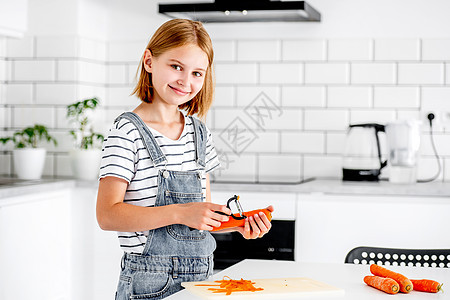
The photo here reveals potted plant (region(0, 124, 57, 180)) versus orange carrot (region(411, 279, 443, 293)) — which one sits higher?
potted plant (region(0, 124, 57, 180))

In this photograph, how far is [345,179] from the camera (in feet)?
8.95

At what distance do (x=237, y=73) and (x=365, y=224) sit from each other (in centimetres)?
102

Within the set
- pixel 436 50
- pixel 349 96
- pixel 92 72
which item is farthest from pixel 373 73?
pixel 92 72

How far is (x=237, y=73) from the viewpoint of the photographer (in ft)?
9.88

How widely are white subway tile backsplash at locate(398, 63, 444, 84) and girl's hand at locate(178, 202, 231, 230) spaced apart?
1852mm

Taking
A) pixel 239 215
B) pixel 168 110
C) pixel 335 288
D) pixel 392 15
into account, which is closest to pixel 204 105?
pixel 168 110

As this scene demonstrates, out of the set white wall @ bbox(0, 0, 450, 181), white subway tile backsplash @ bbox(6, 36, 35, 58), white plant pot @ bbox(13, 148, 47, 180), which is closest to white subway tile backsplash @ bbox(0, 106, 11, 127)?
white wall @ bbox(0, 0, 450, 181)

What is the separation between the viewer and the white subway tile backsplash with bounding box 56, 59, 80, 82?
294 cm

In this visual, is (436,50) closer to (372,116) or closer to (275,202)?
(372,116)

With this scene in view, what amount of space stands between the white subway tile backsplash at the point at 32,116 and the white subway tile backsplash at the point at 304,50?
3.78 feet

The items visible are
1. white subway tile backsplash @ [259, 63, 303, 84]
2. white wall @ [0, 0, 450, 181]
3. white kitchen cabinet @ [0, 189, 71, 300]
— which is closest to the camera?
white kitchen cabinet @ [0, 189, 71, 300]

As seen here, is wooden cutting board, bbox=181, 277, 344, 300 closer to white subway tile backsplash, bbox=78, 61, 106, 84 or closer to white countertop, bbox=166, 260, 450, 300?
white countertop, bbox=166, 260, 450, 300

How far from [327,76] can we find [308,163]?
42 cm

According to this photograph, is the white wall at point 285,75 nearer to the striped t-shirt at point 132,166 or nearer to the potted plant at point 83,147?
the potted plant at point 83,147
